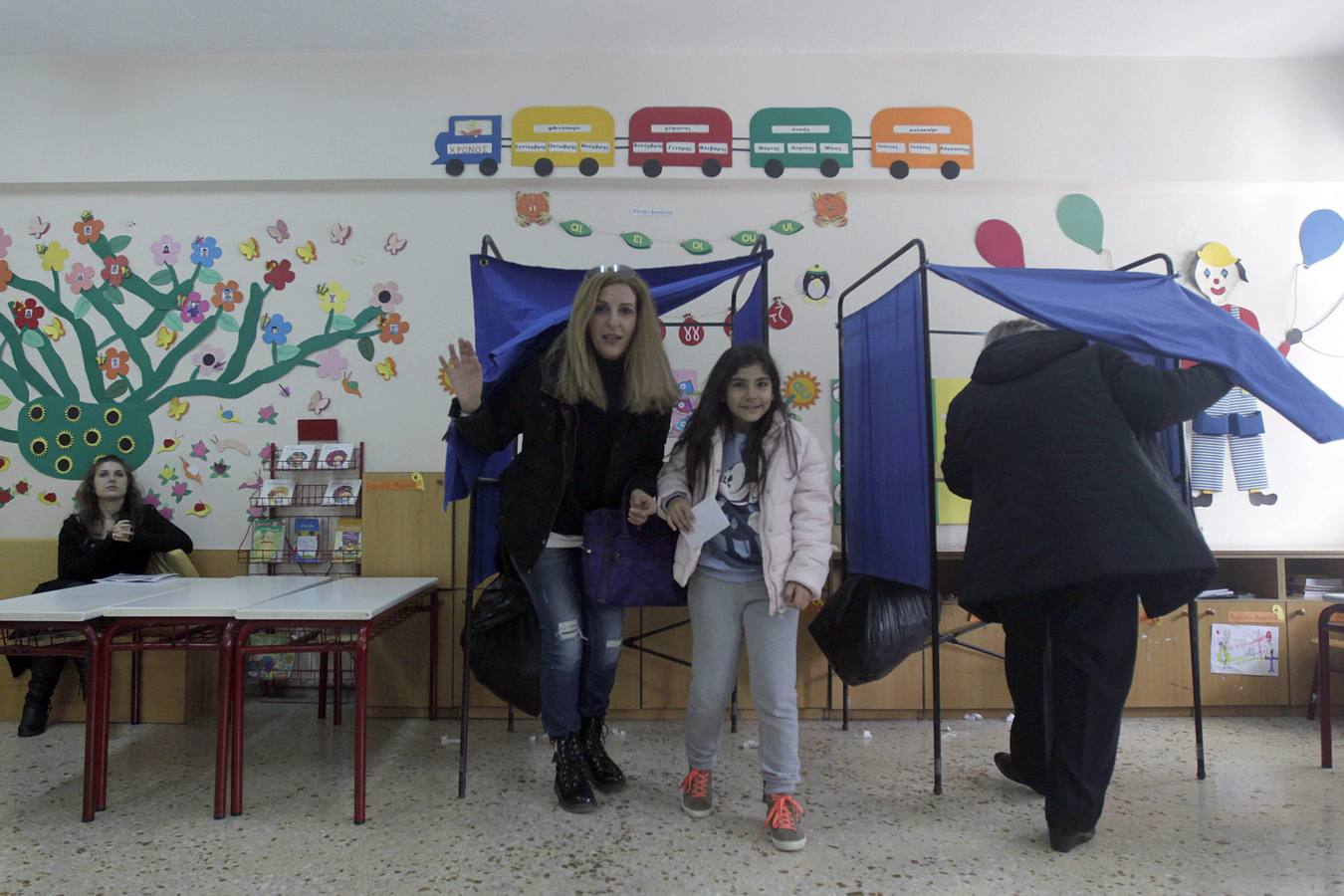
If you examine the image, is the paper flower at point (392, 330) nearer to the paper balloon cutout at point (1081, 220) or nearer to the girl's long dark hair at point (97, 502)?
the girl's long dark hair at point (97, 502)

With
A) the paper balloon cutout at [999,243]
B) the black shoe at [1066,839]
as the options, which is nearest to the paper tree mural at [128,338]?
the paper balloon cutout at [999,243]

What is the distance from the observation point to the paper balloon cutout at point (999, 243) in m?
3.61

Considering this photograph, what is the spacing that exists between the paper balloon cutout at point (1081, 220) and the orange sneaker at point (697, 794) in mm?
3031

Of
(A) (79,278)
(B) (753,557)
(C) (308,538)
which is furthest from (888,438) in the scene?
(A) (79,278)

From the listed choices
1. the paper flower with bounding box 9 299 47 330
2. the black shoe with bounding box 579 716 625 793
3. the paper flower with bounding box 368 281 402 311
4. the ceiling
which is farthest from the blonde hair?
the paper flower with bounding box 9 299 47 330

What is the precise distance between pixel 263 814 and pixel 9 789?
919mm

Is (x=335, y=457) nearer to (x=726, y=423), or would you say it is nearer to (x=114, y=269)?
(x=114, y=269)

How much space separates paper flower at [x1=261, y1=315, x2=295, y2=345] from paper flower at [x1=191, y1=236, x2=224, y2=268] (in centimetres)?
39

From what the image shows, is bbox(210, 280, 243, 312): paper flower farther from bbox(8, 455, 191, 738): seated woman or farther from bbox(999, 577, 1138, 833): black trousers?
bbox(999, 577, 1138, 833): black trousers

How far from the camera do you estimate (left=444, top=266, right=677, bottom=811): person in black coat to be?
2.19 meters

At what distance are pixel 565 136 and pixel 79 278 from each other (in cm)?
240

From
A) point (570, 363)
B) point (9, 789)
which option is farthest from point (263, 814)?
point (570, 363)

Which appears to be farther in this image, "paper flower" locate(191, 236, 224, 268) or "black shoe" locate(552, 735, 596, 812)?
"paper flower" locate(191, 236, 224, 268)

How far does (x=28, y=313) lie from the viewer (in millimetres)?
3580
